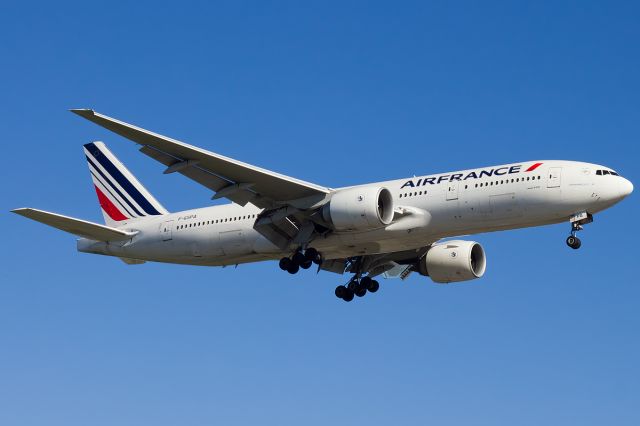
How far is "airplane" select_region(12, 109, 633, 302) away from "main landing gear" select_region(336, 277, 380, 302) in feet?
0.14

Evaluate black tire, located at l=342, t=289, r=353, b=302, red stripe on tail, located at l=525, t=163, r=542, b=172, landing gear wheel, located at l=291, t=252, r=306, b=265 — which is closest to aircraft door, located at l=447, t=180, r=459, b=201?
red stripe on tail, located at l=525, t=163, r=542, b=172

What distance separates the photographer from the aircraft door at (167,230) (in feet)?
158

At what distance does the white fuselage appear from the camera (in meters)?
41.8

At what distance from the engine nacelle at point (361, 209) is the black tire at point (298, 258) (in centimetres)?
229

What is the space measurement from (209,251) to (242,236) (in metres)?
1.63

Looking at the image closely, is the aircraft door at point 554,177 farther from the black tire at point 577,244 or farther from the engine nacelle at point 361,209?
the engine nacelle at point 361,209

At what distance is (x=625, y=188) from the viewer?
4178cm

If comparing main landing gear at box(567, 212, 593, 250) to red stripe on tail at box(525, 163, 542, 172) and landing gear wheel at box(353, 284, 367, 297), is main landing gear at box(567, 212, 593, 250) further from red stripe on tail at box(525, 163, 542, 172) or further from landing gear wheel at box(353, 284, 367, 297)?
landing gear wheel at box(353, 284, 367, 297)

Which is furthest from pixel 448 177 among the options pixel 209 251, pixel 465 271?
pixel 209 251

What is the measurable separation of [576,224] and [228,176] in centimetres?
1284

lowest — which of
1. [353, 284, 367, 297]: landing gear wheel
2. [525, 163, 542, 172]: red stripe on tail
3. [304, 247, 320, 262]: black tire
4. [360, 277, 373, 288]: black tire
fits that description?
[304, 247, 320, 262]: black tire

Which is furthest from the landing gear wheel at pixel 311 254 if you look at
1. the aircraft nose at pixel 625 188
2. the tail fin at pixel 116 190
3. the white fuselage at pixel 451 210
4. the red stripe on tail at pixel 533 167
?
the aircraft nose at pixel 625 188

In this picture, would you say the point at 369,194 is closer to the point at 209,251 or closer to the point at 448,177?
the point at 448,177

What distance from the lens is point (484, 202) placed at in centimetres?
4216
